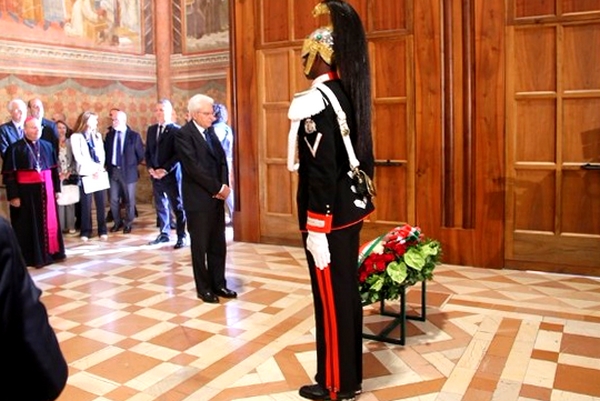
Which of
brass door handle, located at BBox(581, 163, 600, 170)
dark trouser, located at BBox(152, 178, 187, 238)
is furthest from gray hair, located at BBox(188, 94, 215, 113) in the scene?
brass door handle, located at BBox(581, 163, 600, 170)

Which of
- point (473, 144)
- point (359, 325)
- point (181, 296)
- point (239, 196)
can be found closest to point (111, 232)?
point (239, 196)

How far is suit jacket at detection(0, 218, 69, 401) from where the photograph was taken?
1087 millimetres

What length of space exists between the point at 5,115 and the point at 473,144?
6.06 meters

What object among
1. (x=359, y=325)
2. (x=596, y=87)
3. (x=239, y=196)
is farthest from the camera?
(x=239, y=196)

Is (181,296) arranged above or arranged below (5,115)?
below

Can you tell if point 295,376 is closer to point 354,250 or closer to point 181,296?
point 354,250

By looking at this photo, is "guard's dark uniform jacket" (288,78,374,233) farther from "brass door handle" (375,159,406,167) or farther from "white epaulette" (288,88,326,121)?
"brass door handle" (375,159,406,167)

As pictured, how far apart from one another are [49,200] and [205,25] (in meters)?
4.68

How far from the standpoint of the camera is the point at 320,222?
2.68 meters

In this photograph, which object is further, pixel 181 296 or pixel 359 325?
pixel 181 296

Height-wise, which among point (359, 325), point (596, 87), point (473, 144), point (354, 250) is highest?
point (596, 87)

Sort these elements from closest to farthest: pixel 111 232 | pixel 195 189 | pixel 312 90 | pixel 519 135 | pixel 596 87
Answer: pixel 312 90 → pixel 195 189 → pixel 596 87 → pixel 519 135 → pixel 111 232

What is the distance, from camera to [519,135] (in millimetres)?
5352

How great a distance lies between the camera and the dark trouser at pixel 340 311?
279cm
